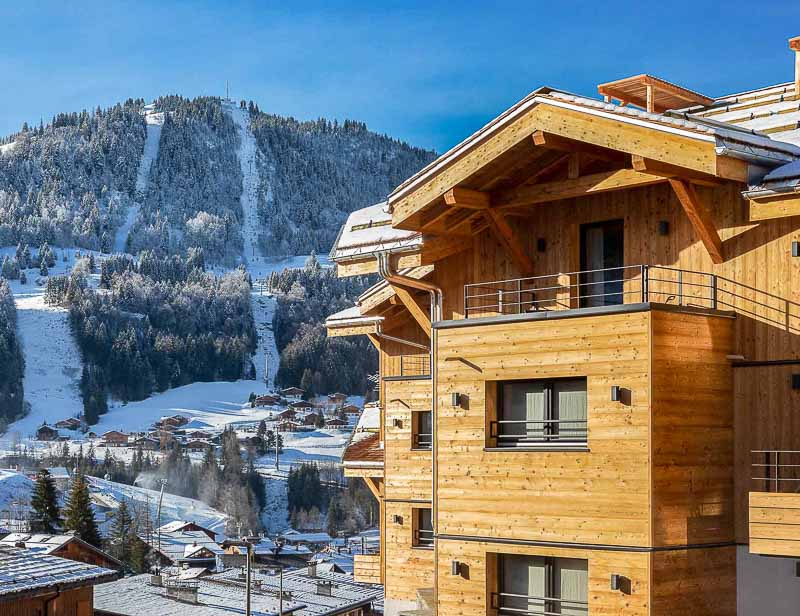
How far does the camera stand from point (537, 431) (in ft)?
49.1

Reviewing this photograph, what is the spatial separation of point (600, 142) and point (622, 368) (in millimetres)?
2686

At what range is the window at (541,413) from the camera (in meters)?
14.6

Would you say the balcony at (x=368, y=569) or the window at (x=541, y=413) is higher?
the window at (x=541, y=413)

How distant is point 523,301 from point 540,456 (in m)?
2.98

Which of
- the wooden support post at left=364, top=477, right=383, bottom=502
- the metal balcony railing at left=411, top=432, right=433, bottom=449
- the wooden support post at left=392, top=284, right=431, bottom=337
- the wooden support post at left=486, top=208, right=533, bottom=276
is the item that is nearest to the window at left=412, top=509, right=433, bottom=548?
the metal balcony railing at left=411, top=432, right=433, bottom=449

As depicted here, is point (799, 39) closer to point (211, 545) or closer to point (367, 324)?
point (367, 324)

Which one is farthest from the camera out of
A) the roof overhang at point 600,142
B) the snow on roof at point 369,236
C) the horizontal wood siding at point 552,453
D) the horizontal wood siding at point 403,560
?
the horizontal wood siding at point 403,560

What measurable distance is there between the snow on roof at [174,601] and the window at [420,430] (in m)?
21.7

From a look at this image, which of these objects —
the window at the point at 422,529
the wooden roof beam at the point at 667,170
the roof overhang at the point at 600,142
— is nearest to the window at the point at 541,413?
the wooden roof beam at the point at 667,170

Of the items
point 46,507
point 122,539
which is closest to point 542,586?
point 46,507

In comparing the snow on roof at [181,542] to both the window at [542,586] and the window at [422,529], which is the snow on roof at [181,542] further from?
the window at [542,586]

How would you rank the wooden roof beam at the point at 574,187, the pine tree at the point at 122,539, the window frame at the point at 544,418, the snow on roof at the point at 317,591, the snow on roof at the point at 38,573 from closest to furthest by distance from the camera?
1. the window frame at the point at 544,418
2. the wooden roof beam at the point at 574,187
3. the snow on roof at the point at 38,573
4. the snow on roof at the point at 317,591
5. the pine tree at the point at 122,539

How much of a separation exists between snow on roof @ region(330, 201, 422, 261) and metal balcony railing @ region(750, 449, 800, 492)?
6.33 meters

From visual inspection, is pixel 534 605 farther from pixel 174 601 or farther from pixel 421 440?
pixel 174 601
